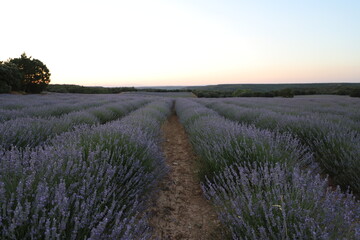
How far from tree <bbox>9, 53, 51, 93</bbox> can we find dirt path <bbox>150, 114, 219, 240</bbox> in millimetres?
25843

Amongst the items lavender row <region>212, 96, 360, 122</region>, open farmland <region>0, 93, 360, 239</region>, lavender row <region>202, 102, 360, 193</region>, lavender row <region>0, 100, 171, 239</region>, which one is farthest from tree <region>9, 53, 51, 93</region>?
lavender row <region>202, 102, 360, 193</region>

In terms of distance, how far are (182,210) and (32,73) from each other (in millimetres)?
27033

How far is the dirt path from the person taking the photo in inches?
68.2

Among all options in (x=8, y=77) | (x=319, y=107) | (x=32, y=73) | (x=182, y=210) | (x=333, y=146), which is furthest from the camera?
(x=32, y=73)

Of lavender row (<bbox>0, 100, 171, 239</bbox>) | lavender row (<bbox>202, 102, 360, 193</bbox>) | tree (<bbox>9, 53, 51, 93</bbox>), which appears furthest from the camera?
tree (<bbox>9, 53, 51, 93</bbox>)

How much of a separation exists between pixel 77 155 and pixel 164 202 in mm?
1125

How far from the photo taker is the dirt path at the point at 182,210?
1732mm

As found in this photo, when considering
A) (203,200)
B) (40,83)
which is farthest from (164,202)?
(40,83)

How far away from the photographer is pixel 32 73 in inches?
878

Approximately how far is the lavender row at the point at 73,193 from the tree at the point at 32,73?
25689 mm

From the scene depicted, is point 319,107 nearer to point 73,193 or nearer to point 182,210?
point 182,210

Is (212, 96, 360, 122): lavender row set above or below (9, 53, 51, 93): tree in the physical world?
below

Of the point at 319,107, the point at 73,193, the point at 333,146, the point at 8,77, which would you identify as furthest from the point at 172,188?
the point at 8,77

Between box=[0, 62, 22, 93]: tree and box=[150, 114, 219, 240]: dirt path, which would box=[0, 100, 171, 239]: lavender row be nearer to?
box=[150, 114, 219, 240]: dirt path
